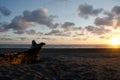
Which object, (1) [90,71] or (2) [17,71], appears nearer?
(2) [17,71]

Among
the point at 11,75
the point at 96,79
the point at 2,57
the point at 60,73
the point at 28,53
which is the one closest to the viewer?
the point at 11,75

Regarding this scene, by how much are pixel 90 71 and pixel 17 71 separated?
12.5 ft

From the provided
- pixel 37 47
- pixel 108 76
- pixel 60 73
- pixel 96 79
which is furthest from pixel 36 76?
pixel 37 47

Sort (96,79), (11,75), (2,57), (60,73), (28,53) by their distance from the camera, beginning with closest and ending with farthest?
(11,75) → (96,79) → (60,73) → (2,57) → (28,53)

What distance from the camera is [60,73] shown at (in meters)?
12.2

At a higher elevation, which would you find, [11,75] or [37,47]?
[37,47]

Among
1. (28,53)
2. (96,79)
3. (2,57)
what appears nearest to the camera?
(96,79)

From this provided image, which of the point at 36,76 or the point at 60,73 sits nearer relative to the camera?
the point at 36,76

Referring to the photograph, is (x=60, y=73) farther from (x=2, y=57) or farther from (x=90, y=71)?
(x=2, y=57)

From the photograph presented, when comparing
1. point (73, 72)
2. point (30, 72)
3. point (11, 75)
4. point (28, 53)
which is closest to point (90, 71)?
point (73, 72)

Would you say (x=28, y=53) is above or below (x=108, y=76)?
above

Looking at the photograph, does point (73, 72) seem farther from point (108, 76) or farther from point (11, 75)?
point (11, 75)

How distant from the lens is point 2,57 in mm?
15570

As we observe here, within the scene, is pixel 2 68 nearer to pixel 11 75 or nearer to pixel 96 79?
pixel 11 75
